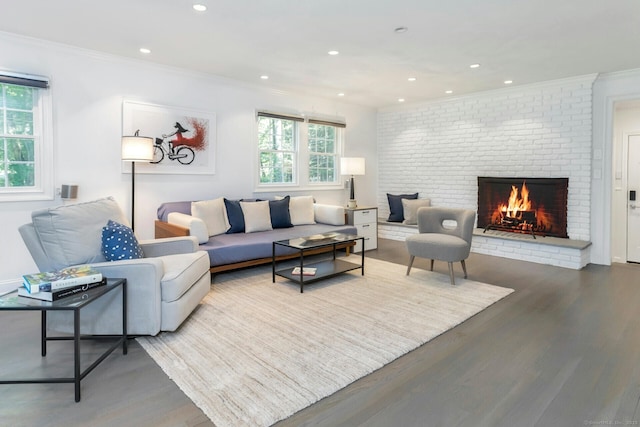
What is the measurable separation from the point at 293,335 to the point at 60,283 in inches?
58.4

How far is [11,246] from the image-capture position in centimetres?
369

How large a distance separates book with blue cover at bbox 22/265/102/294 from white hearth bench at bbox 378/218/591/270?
5.07 m

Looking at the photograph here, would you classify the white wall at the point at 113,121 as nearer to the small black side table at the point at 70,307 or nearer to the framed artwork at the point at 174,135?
the framed artwork at the point at 174,135

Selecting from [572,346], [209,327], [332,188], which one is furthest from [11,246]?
[572,346]

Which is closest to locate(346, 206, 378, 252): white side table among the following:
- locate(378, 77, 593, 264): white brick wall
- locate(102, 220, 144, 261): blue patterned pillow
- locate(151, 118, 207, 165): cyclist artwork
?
locate(378, 77, 593, 264): white brick wall

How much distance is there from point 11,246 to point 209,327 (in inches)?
94.7

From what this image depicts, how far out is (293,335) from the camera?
272 cm

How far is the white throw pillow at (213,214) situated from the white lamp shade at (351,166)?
7.53ft

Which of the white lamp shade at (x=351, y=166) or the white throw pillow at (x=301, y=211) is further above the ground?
the white lamp shade at (x=351, y=166)

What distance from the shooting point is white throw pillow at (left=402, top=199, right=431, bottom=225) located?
21.5ft

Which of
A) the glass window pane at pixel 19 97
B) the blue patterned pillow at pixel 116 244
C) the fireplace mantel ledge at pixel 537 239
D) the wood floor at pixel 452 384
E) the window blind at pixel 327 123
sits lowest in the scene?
the wood floor at pixel 452 384

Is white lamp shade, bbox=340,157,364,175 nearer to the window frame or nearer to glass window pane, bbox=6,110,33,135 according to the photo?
the window frame

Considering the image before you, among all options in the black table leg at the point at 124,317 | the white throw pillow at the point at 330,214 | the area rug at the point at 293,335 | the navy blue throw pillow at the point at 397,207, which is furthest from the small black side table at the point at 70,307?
the navy blue throw pillow at the point at 397,207

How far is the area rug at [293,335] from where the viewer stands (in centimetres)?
200
